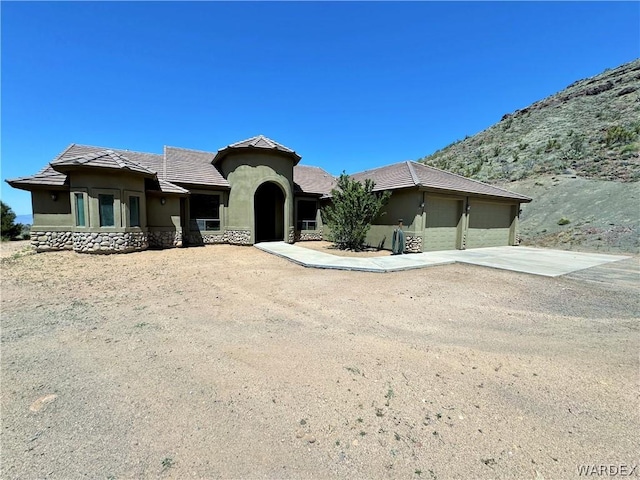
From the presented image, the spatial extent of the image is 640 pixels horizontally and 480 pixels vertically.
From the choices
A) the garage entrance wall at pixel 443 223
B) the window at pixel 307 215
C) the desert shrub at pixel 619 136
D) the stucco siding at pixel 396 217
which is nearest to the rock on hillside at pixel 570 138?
the desert shrub at pixel 619 136

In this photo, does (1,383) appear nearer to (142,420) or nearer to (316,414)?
(142,420)

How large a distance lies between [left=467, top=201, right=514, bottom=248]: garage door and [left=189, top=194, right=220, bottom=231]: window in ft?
49.0

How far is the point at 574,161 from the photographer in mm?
27234

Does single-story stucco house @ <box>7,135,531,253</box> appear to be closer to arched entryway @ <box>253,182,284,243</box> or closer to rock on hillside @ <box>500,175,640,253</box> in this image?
arched entryway @ <box>253,182,284,243</box>

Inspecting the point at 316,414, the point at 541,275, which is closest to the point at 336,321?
the point at 316,414

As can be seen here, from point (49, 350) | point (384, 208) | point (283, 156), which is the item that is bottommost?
point (49, 350)

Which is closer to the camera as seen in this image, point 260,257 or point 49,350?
point 49,350

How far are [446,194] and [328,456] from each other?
48.1ft

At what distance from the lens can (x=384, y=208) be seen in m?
15.8

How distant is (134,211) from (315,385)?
44.4 ft

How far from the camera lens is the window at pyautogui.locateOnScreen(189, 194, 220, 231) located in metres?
16.0

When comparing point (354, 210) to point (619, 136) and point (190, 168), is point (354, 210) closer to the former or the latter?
point (190, 168)

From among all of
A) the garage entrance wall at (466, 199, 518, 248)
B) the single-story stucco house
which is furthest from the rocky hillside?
the single-story stucco house

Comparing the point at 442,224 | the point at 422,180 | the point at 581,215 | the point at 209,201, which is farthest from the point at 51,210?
the point at 581,215
